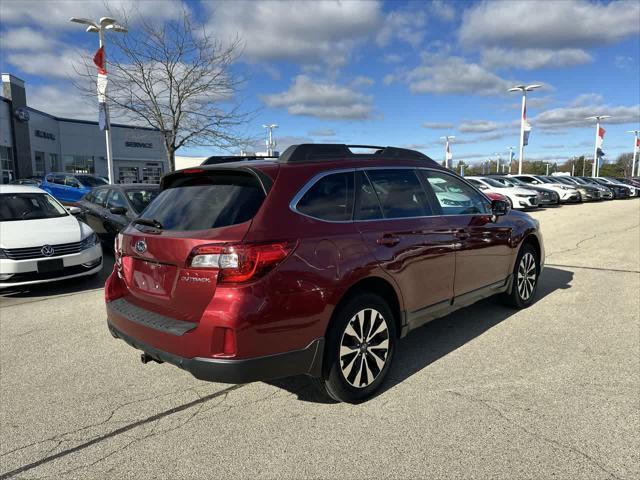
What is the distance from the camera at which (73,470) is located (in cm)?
256

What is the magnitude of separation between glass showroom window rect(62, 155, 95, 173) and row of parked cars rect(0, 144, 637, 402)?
5485cm

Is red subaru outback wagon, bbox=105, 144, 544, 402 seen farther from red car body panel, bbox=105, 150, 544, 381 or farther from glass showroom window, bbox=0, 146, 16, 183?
glass showroom window, bbox=0, 146, 16, 183

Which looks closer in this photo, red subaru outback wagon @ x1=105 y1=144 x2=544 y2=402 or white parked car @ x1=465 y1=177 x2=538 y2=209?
red subaru outback wagon @ x1=105 y1=144 x2=544 y2=402

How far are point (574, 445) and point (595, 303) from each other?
352 cm

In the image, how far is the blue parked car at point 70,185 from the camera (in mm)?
20133

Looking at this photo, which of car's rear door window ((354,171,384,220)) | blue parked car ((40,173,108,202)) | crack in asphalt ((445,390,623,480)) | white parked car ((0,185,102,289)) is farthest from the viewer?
blue parked car ((40,173,108,202))

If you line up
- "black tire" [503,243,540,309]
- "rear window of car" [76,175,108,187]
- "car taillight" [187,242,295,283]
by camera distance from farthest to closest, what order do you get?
"rear window of car" [76,175,108,187], "black tire" [503,243,540,309], "car taillight" [187,242,295,283]

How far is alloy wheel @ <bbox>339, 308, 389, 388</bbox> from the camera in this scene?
10.3ft

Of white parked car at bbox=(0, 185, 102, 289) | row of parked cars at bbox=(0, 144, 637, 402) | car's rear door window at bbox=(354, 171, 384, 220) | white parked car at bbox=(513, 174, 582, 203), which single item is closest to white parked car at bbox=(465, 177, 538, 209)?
white parked car at bbox=(513, 174, 582, 203)

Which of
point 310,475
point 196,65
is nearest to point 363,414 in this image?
point 310,475

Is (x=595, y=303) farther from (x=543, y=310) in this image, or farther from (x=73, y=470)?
(x=73, y=470)

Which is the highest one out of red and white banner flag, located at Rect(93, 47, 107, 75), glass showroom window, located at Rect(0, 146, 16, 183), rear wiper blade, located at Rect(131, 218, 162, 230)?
red and white banner flag, located at Rect(93, 47, 107, 75)

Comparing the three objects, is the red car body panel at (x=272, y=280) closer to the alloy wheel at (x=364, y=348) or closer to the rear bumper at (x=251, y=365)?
the rear bumper at (x=251, y=365)

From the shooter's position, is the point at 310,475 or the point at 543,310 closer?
the point at 310,475
